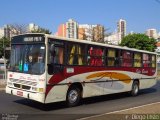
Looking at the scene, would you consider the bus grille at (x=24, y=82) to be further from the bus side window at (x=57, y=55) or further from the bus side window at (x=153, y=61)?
the bus side window at (x=153, y=61)

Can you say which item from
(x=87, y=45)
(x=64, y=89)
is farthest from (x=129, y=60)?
(x=64, y=89)

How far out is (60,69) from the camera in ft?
43.3

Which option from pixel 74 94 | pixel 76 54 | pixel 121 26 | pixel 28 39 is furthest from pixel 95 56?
pixel 121 26

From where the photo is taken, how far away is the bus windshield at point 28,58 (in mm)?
12602

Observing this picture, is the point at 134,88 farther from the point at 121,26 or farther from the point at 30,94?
the point at 121,26

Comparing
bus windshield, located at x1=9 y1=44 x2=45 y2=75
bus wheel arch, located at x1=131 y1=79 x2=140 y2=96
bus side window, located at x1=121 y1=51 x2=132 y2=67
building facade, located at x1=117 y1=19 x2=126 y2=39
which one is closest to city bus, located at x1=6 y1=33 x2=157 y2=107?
bus windshield, located at x1=9 y1=44 x2=45 y2=75

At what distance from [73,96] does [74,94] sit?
0.10 m

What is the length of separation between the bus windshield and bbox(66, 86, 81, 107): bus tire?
1.92m

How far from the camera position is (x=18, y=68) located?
43.8 ft

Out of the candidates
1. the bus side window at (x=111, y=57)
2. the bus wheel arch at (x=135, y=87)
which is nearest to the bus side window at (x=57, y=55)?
the bus side window at (x=111, y=57)

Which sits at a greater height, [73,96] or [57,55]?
[57,55]

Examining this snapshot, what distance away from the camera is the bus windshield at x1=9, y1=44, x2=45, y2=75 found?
1260 cm

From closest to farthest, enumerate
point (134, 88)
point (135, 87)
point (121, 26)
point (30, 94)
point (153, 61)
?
point (30, 94) → point (134, 88) → point (135, 87) → point (153, 61) → point (121, 26)

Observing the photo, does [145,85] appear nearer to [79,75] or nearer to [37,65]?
[79,75]
